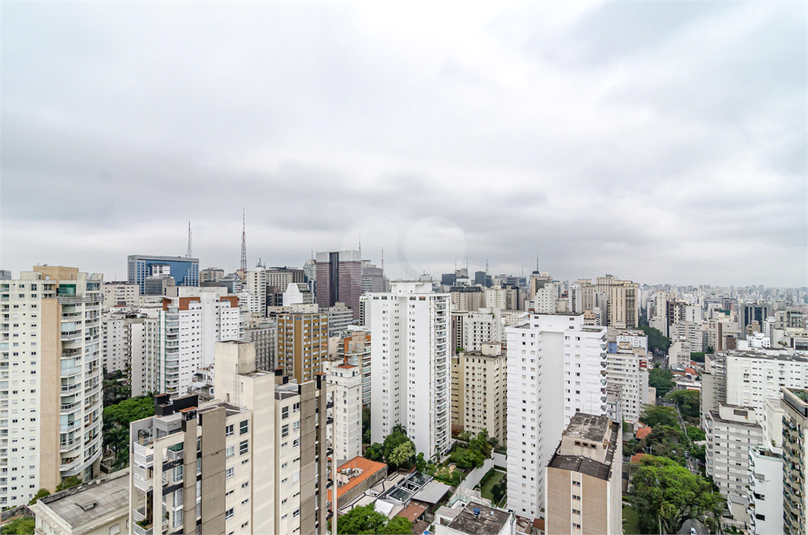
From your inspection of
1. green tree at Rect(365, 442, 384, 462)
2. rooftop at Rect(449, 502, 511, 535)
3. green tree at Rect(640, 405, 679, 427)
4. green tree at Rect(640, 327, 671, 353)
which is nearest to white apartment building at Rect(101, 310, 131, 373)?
green tree at Rect(365, 442, 384, 462)

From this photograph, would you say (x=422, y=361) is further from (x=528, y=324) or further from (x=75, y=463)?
(x=75, y=463)

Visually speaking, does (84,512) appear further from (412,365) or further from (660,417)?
(660,417)

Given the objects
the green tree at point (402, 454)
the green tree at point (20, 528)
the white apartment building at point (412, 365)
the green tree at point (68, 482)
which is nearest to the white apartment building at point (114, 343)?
the green tree at point (68, 482)

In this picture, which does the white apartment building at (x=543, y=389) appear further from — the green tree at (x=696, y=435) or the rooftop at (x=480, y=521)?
the green tree at (x=696, y=435)

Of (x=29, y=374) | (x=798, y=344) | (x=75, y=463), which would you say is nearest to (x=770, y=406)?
(x=798, y=344)

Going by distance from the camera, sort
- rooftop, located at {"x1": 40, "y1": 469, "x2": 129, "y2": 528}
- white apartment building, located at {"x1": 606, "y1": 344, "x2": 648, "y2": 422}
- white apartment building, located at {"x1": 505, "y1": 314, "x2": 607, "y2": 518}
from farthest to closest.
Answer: white apartment building, located at {"x1": 606, "y1": 344, "x2": 648, "y2": 422} → white apartment building, located at {"x1": 505, "y1": 314, "x2": 607, "y2": 518} → rooftop, located at {"x1": 40, "y1": 469, "x2": 129, "y2": 528}

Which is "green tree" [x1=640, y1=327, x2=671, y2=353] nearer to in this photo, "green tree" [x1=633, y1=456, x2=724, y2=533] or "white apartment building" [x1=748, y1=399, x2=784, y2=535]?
"green tree" [x1=633, y1=456, x2=724, y2=533]

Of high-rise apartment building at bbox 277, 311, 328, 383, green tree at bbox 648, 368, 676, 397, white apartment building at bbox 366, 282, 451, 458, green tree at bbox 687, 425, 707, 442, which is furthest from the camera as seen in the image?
green tree at bbox 648, 368, 676, 397

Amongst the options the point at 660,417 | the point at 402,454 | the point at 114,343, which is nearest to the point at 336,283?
the point at 114,343
